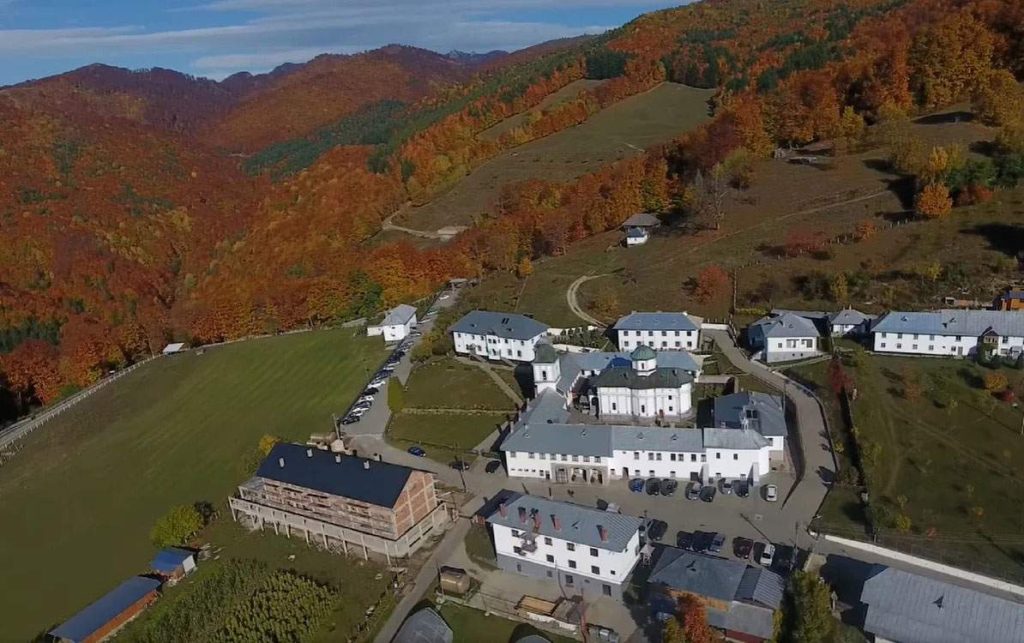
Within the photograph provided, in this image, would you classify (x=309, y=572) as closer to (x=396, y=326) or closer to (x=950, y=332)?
(x=396, y=326)

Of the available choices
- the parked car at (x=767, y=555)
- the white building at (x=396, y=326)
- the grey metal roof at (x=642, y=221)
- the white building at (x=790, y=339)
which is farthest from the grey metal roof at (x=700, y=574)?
the grey metal roof at (x=642, y=221)

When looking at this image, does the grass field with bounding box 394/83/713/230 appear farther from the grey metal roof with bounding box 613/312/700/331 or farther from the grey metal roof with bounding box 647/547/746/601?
the grey metal roof with bounding box 647/547/746/601

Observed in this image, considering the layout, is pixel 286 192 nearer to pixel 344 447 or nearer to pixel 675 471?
pixel 344 447

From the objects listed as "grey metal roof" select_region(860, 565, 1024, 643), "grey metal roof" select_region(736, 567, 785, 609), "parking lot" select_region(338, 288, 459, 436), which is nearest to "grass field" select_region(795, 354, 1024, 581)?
"grey metal roof" select_region(860, 565, 1024, 643)

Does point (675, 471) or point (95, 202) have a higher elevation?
point (95, 202)

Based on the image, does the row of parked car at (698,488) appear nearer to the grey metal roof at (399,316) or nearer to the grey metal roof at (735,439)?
the grey metal roof at (735,439)

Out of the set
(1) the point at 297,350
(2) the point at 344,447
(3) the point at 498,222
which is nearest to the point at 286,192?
(3) the point at 498,222
